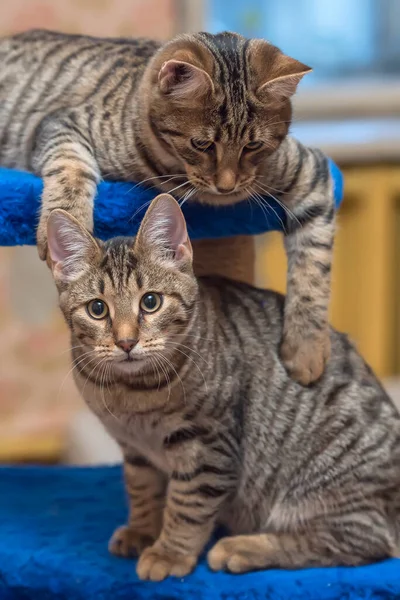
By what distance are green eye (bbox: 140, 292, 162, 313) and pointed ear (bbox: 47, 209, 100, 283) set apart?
0.09 meters

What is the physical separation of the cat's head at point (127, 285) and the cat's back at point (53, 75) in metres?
0.36

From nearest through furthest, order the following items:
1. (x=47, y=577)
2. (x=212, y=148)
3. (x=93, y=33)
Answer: (x=212, y=148) → (x=47, y=577) → (x=93, y=33)

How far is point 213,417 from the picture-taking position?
128 cm

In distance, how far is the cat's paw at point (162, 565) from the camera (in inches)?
50.6

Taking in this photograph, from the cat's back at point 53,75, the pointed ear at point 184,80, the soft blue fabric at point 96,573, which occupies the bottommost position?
the soft blue fabric at point 96,573

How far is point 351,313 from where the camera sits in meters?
2.63

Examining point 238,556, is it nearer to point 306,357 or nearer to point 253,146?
point 306,357

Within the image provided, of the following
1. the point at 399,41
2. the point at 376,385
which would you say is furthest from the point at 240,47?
the point at 399,41

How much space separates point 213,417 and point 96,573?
0.29m

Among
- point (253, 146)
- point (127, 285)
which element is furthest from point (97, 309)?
point (253, 146)

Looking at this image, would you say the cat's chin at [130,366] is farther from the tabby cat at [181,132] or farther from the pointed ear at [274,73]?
the pointed ear at [274,73]

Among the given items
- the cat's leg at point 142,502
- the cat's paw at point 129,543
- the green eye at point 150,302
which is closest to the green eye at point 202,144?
the green eye at point 150,302

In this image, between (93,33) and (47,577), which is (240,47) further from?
(93,33)

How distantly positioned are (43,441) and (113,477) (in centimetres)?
82
